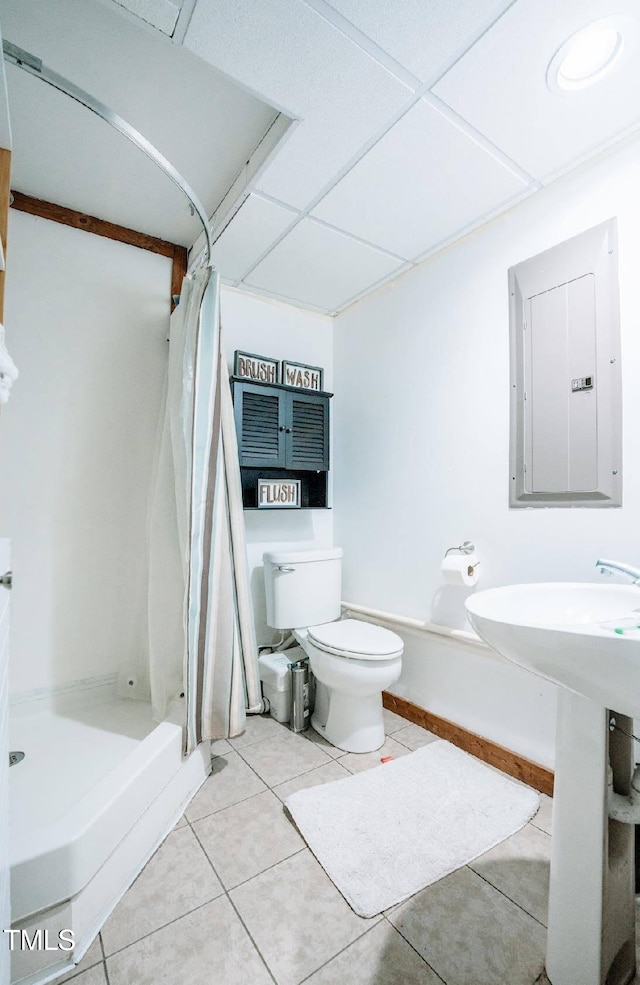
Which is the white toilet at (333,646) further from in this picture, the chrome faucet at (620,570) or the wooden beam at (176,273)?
the wooden beam at (176,273)

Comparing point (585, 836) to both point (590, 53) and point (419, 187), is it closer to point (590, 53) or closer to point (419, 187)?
point (590, 53)

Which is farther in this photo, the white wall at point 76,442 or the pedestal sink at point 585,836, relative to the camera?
the white wall at point 76,442

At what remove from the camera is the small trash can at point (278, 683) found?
82.0 inches

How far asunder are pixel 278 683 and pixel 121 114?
2368mm

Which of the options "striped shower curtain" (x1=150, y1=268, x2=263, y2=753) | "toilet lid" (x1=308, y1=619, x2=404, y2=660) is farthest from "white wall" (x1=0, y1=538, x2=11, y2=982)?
"toilet lid" (x1=308, y1=619, x2=404, y2=660)

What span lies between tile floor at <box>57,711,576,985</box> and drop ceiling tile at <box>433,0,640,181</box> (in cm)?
225

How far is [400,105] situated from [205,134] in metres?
0.71

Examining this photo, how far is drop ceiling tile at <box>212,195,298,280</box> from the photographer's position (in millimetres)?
1745

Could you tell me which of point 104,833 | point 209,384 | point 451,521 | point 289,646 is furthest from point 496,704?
point 209,384

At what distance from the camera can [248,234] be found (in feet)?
6.24

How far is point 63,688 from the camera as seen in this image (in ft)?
6.09

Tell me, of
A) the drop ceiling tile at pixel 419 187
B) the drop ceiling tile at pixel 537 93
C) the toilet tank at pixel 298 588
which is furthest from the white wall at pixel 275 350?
the drop ceiling tile at pixel 537 93

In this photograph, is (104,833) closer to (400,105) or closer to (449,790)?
(449,790)

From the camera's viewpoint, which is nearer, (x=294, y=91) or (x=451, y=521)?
(x=294, y=91)
